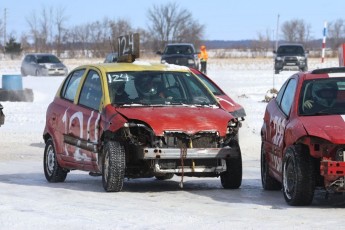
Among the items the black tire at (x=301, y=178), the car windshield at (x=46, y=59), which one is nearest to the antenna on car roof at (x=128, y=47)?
the black tire at (x=301, y=178)

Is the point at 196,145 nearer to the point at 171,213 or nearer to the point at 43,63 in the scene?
the point at 171,213

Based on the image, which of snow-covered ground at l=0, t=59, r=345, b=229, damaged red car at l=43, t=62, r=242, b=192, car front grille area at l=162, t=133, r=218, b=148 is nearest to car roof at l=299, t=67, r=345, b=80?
damaged red car at l=43, t=62, r=242, b=192

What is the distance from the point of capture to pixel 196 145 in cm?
1041

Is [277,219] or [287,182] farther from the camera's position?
[287,182]

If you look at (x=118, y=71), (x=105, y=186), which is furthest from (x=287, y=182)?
(x=118, y=71)

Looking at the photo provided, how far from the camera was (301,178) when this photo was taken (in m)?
9.01

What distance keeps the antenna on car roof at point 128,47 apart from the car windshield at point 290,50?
118 feet

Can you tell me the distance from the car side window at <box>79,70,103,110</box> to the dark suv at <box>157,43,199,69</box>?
3005 cm

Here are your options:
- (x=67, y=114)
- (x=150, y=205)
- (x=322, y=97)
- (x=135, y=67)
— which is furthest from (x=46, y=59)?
(x=150, y=205)

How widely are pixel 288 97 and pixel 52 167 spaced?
134 inches

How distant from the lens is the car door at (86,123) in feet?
36.0

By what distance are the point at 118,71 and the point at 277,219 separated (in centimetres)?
384

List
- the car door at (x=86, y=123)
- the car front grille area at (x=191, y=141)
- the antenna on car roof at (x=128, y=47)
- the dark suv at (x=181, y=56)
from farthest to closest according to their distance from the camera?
the dark suv at (x=181, y=56), the antenna on car roof at (x=128, y=47), the car door at (x=86, y=123), the car front grille area at (x=191, y=141)

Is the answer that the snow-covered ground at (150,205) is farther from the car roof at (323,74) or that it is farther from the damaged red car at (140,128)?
the car roof at (323,74)
